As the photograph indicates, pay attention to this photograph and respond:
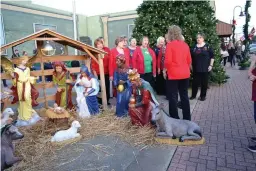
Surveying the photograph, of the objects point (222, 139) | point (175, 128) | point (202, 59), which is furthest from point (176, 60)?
point (202, 59)

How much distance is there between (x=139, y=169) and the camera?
10.1 feet

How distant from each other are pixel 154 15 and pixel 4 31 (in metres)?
11.0

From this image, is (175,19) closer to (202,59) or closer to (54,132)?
(202,59)

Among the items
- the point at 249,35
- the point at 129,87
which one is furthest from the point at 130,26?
the point at 129,87

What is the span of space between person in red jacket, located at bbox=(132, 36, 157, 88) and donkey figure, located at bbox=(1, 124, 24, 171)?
145 inches

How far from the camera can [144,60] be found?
6078mm

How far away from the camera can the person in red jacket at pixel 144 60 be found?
599 cm

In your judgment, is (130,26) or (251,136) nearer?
(251,136)

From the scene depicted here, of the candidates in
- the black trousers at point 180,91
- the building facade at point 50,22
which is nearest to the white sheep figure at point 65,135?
the black trousers at point 180,91

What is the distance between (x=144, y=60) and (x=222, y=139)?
2.93 meters

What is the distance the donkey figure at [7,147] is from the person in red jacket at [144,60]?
3.68 metres

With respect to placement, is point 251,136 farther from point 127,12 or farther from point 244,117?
point 127,12

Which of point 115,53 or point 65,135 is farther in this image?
point 115,53

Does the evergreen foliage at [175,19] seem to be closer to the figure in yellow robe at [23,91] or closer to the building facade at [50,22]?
the building facade at [50,22]
